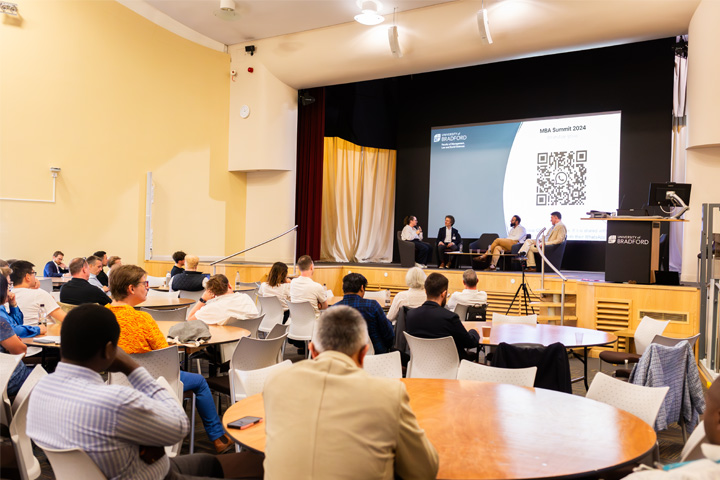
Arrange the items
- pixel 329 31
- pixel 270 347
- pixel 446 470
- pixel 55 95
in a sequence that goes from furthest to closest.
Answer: pixel 329 31 < pixel 55 95 < pixel 270 347 < pixel 446 470

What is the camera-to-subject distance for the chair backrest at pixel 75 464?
171cm

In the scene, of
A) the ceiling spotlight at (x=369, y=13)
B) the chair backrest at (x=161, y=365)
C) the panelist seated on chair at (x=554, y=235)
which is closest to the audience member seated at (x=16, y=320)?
the chair backrest at (x=161, y=365)

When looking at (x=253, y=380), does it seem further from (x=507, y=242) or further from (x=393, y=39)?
(x=507, y=242)

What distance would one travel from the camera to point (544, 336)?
449 centimetres

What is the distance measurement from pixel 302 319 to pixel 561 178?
23.0 feet

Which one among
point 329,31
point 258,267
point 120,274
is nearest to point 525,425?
point 120,274

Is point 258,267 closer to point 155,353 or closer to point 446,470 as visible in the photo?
point 155,353

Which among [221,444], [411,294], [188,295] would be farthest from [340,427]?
[188,295]

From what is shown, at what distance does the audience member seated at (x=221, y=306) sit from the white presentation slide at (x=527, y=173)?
7720 mm

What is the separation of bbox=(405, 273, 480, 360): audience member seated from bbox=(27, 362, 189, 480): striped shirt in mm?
2501

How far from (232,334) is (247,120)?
735cm

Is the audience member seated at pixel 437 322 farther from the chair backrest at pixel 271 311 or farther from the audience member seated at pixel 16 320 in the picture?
the audience member seated at pixel 16 320

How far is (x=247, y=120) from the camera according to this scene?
10.8 metres

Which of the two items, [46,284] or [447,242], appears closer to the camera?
[46,284]
